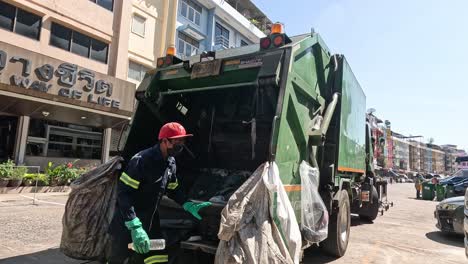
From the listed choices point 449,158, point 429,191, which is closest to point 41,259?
point 429,191

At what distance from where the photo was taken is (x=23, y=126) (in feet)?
42.9

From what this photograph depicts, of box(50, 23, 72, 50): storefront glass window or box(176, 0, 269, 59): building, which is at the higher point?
box(176, 0, 269, 59): building

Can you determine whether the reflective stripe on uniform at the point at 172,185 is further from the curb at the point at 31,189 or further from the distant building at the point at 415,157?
the distant building at the point at 415,157

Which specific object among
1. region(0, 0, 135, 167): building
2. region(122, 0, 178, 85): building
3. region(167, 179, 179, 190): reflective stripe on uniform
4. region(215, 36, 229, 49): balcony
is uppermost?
region(215, 36, 229, 49): balcony

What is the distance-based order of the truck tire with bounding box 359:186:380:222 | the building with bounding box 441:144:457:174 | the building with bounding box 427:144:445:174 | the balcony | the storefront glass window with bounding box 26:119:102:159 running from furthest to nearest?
1. the building with bounding box 441:144:457:174
2. the building with bounding box 427:144:445:174
3. the balcony
4. the storefront glass window with bounding box 26:119:102:159
5. the truck tire with bounding box 359:186:380:222

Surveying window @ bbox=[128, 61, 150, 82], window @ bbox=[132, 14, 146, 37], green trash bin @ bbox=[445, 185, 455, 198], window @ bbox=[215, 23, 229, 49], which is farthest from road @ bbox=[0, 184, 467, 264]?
window @ bbox=[215, 23, 229, 49]

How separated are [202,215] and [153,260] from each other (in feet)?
2.25

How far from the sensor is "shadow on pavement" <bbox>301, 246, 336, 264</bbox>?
5.03 m

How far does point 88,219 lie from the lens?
400 cm

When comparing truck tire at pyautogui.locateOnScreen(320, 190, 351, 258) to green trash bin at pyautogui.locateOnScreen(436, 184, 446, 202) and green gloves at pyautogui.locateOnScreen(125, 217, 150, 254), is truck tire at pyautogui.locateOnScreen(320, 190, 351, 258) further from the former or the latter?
green trash bin at pyautogui.locateOnScreen(436, 184, 446, 202)

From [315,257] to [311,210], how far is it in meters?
1.67

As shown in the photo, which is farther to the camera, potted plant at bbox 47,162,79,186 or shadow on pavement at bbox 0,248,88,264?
potted plant at bbox 47,162,79,186

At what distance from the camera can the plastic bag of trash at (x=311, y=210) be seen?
3.82 meters

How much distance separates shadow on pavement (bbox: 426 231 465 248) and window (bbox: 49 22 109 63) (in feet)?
47.5
